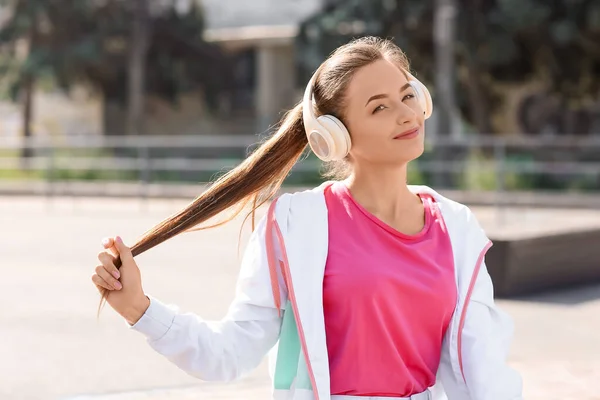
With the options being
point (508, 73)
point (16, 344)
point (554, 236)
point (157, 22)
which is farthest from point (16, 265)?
point (157, 22)

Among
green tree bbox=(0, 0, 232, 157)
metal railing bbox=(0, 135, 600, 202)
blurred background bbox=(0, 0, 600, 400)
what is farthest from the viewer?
green tree bbox=(0, 0, 232, 157)

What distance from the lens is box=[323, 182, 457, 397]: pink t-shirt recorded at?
9.24 ft

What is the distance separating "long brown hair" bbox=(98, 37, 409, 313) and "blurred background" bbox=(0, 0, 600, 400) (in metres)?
0.90

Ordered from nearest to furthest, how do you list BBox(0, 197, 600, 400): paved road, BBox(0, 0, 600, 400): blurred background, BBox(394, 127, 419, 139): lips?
BBox(394, 127, 419, 139): lips < BBox(0, 197, 600, 400): paved road < BBox(0, 0, 600, 400): blurred background

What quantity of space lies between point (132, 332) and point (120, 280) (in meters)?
4.89

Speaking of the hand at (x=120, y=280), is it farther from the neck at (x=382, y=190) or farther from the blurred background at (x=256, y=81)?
the blurred background at (x=256, y=81)

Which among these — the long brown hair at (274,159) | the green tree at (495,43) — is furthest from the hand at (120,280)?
the green tree at (495,43)

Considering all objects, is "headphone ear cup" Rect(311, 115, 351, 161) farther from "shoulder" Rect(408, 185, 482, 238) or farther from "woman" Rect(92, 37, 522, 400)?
"shoulder" Rect(408, 185, 482, 238)

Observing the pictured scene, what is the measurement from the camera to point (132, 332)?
754cm

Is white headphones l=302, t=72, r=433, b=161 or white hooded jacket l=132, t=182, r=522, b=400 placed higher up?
white headphones l=302, t=72, r=433, b=161

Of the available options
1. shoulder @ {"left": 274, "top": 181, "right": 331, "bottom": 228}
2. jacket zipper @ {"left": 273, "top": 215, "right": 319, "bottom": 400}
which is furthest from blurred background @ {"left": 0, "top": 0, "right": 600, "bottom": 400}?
jacket zipper @ {"left": 273, "top": 215, "right": 319, "bottom": 400}

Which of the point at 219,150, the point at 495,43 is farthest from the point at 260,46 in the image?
the point at 219,150

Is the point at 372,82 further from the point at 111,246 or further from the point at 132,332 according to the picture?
the point at 132,332

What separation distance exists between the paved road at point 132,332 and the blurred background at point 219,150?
24 millimetres
